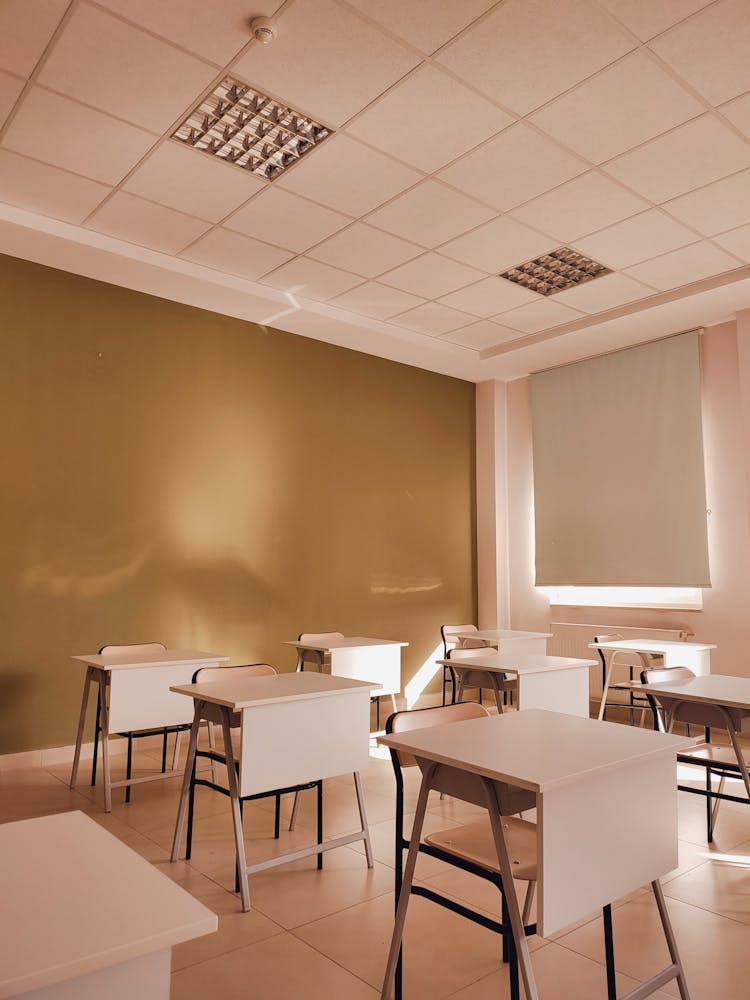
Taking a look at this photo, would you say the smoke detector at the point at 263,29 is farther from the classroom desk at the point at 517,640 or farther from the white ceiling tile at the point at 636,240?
the classroom desk at the point at 517,640

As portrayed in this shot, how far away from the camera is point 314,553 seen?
19.4ft

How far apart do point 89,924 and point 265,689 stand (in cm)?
186

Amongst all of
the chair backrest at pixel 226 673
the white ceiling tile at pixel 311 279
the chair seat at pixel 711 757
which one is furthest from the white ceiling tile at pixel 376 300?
the chair seat at pixel 711 757

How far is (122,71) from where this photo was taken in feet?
9.79

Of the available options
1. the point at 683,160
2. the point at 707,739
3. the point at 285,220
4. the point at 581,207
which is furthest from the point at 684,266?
the point at 707,739

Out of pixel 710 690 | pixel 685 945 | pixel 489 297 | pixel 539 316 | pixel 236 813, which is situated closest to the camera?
pixel 685 945

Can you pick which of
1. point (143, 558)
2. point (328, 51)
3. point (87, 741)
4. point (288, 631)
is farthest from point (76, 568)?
point (328, 51)

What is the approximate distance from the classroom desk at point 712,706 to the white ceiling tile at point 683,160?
2571mm

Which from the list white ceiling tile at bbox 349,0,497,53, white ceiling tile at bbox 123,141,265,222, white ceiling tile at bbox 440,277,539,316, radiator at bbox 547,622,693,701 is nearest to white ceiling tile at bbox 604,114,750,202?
white ceiling tile at bbox 349,0,497,53

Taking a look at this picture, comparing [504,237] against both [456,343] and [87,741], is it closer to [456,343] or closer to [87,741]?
[456,343]

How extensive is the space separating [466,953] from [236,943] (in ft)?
2.41

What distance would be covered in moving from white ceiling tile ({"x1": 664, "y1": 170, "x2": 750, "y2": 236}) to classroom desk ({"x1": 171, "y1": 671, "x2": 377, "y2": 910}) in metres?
3.19

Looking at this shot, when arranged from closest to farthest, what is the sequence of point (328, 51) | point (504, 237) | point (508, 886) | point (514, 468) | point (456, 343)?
1. point (508, 886)
2. point (328, 51)
3. point (504, 237)
4. point (456, 343)
5. point (514, 468)

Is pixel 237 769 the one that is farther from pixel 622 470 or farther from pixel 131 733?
pixel 622 470
